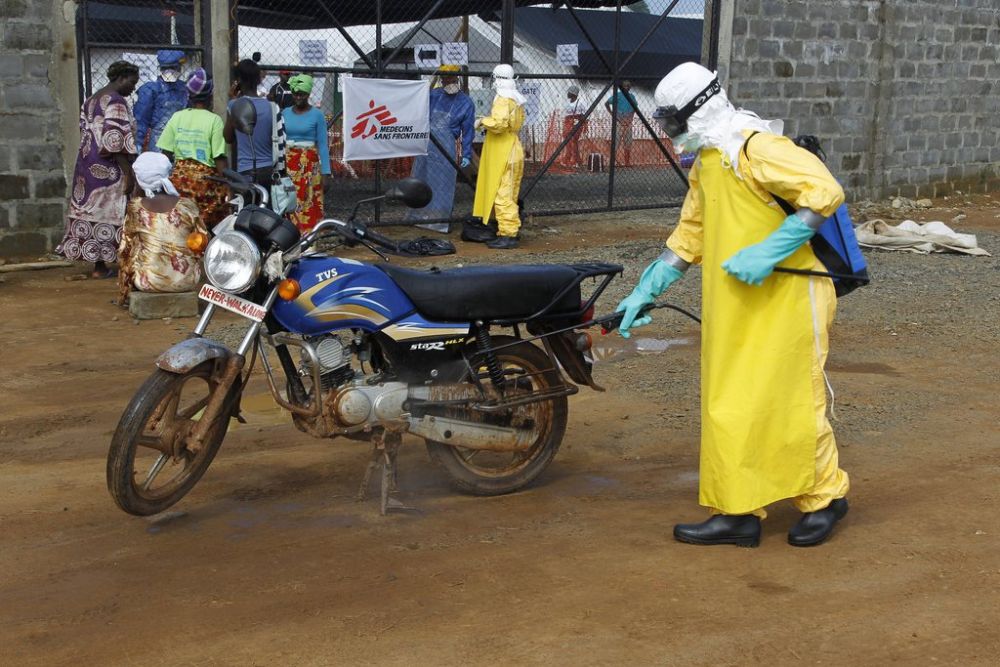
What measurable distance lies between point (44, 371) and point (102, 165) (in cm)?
296

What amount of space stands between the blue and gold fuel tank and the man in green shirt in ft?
17.1

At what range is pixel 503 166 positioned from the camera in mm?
11992

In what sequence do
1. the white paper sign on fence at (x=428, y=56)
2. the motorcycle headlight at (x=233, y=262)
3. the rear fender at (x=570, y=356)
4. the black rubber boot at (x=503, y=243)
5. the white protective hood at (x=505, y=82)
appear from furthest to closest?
1. the white paper sign on fence at (x=428, y=56)
2. the black rubber boot at (x=503, y=243)
3. the white protective hood at (x=505, y=82)
4. the rear fender at (x=570, y=356)
5. the motorcycle headlight at (x=233, y=262)

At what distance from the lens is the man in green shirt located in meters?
9.45

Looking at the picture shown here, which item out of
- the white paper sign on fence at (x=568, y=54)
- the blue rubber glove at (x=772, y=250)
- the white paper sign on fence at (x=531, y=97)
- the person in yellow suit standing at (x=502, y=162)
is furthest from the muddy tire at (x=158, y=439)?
the white paper sign on fence at (x=531, y=97)

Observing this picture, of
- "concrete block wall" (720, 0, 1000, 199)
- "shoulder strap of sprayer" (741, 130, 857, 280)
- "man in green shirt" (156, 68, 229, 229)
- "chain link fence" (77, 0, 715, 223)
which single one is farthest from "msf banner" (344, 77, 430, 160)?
"shoulder strap of sprayer" (741, 130, 857, 280)

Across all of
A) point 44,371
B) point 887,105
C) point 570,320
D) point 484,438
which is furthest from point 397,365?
point 887,105

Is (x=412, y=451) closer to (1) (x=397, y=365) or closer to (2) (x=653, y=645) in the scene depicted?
(1) (x=397, y=365)

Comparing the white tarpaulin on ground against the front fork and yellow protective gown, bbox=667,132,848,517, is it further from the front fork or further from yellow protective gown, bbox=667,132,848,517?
the front fork

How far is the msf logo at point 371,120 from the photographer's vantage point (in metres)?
11.5

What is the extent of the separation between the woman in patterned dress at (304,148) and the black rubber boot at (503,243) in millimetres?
2050

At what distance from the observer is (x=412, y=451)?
5617 mm

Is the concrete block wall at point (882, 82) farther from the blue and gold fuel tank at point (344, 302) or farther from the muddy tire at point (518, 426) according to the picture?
the blue and gold fuel tank at point (344, 302)

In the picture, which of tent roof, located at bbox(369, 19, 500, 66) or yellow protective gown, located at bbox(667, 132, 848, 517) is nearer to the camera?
yellow protective gown, located at bbox(667, 132, 848, 517)
